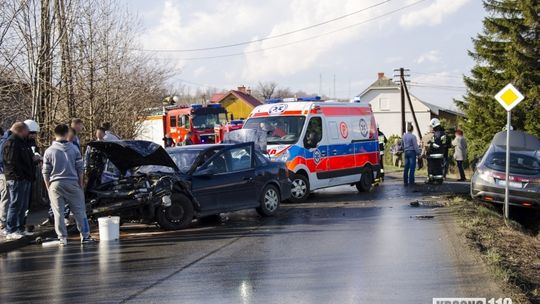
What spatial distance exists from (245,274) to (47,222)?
5511 mm

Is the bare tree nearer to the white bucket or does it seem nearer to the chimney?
the white bucket

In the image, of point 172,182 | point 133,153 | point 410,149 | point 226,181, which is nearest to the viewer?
point 172,182

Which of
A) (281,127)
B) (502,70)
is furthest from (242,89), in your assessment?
(281,127)

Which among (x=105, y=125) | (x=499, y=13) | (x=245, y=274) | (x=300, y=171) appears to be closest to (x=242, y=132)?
(x=300, y=171)

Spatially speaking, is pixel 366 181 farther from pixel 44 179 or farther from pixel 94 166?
pixel 44 179

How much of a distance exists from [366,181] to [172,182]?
7.81 m

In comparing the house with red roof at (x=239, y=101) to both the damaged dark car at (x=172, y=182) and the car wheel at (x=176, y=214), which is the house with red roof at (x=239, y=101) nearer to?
the damaged dark car at (x=172, y=182)

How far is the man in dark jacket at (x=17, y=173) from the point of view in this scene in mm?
10281

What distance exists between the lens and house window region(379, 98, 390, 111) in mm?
79812

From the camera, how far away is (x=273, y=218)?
1266 cm

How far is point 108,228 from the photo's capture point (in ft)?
33.9

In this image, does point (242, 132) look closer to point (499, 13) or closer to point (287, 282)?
point (287, 282)

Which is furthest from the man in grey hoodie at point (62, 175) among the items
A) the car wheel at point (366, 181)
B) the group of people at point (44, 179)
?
the car wheel at point (366, 181)

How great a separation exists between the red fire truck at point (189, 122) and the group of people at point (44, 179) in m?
19.6
